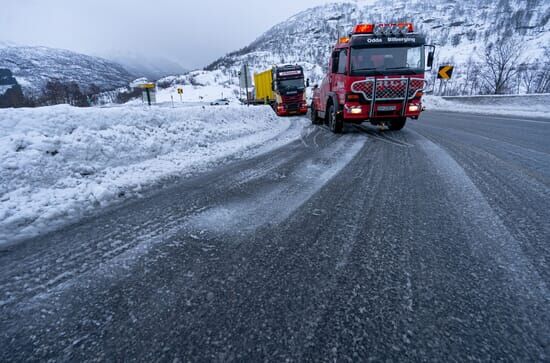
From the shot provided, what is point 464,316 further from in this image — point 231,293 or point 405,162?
point 405,162

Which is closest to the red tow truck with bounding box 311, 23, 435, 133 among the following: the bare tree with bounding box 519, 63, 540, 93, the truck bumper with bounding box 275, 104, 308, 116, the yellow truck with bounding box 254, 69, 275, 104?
the truck bumper with bounding box 275, 104, 308, 116

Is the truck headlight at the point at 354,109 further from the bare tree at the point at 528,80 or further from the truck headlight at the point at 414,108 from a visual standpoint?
the bare tree at the point at 528,80

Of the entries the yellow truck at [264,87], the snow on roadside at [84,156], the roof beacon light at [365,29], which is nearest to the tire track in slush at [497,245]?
the snow on roadside at [84,156]

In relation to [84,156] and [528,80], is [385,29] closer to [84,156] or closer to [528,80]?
[84,156]

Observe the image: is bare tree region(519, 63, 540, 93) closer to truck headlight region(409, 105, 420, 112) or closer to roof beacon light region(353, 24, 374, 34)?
truck headlight region(409, 105, 420, 112)

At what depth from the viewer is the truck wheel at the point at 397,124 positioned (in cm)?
826

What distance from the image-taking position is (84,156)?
4012 millimetres

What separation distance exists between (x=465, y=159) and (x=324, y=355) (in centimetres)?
480

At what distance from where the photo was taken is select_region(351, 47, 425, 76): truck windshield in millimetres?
6965

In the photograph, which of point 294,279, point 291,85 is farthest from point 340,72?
point 291,85

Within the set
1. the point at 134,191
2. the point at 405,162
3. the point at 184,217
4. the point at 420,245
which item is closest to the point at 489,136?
the point at 405,162

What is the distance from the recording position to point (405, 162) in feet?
14.6

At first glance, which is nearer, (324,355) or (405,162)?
(324,355)

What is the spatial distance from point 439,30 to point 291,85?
163 m
